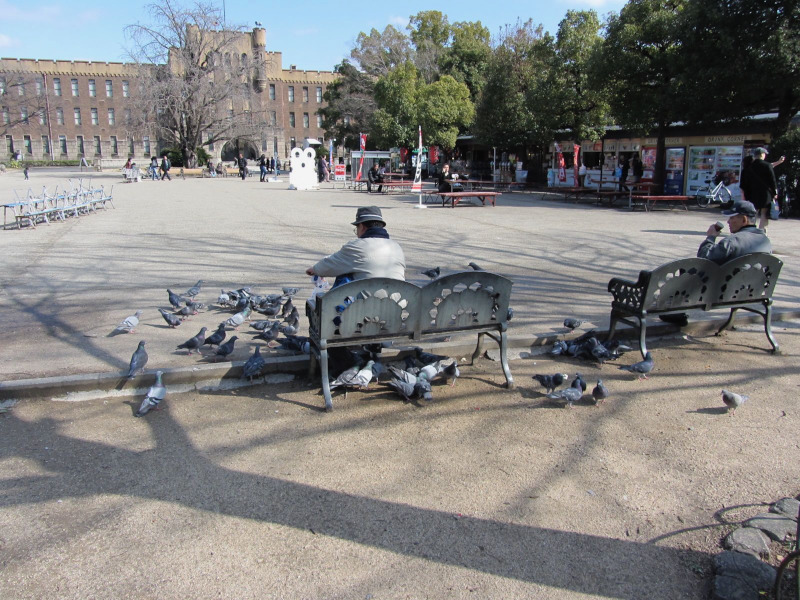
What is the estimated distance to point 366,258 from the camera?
479cm

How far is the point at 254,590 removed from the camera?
2.64 meters

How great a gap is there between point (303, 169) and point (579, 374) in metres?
29.7

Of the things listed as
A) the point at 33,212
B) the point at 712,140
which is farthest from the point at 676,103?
the point at 33,212

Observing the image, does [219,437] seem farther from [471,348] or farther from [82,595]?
[471,348]

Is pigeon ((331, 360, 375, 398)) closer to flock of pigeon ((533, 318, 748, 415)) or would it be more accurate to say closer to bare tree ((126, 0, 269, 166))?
flock of pigeon ((533, 318, 748, 415))

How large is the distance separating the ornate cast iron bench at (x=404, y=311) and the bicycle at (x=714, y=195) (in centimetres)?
1784

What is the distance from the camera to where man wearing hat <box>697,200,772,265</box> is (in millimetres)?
5711

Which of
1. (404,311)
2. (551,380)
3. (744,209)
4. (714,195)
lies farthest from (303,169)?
(551,380)

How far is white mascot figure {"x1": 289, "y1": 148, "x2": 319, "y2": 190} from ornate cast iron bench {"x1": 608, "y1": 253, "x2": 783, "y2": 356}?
94.3ft

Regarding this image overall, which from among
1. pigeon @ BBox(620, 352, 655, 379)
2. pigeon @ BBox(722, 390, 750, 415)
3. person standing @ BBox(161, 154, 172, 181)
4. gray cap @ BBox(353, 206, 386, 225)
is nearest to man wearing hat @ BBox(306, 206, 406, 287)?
gray cap @ BBox(353, 206, 386, 225)

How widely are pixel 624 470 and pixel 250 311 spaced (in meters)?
4.47

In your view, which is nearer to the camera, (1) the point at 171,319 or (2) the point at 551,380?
(2) the point at 551,380

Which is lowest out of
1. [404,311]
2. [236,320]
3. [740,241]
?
[236,320]

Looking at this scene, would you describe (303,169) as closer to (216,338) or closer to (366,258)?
(216,338)
